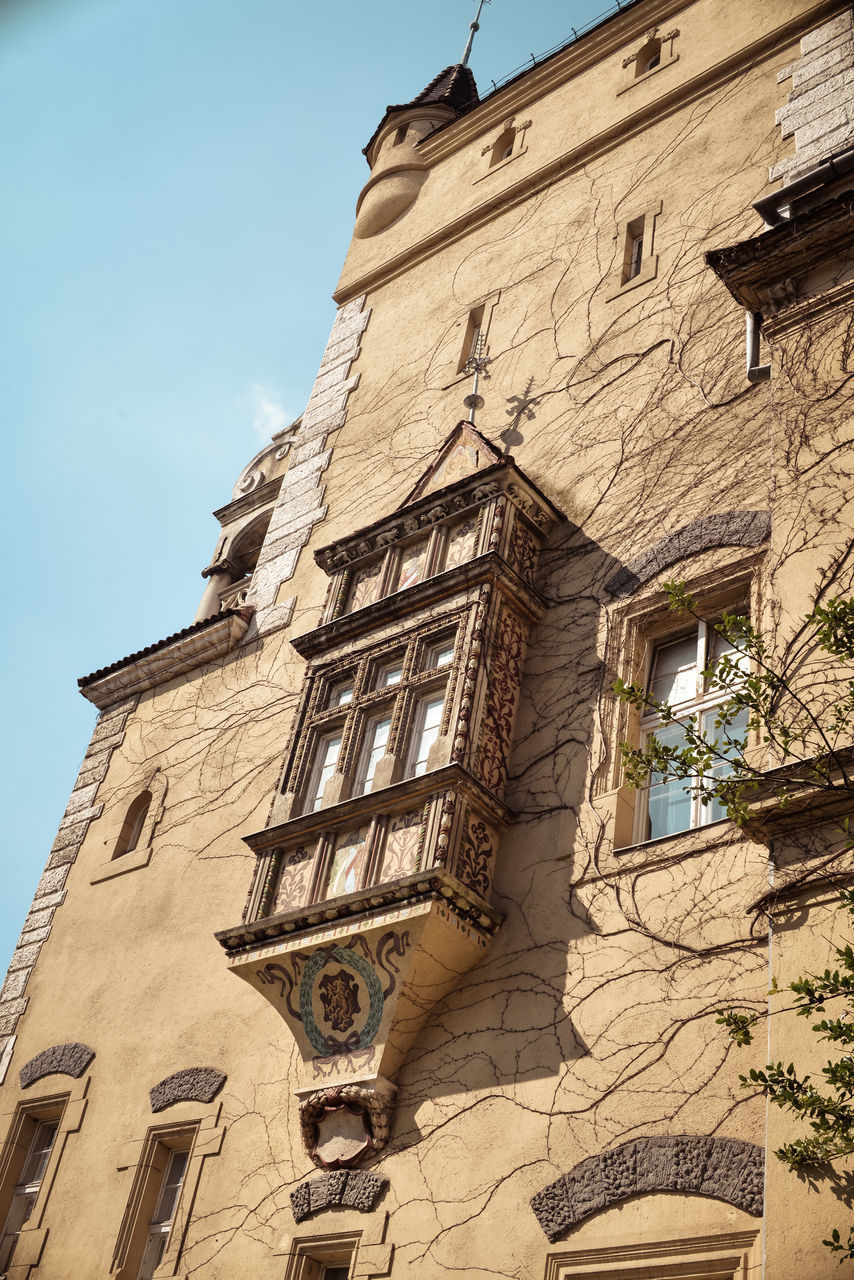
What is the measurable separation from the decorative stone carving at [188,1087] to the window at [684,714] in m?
3.81

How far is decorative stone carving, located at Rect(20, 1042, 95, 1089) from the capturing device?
38.2 feet

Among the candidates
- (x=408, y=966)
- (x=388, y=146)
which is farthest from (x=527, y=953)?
(x=388, y=146)

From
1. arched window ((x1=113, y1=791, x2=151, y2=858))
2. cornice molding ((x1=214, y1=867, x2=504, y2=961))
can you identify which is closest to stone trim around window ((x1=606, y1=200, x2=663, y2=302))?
cornice molding ((x1=214, y1=867, x2=504, y2=961))

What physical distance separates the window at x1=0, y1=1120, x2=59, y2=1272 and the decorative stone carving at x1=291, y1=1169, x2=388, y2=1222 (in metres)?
3.27

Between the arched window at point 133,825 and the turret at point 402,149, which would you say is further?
the turret at point 402,149

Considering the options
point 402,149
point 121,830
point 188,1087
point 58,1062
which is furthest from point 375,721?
point 402,149

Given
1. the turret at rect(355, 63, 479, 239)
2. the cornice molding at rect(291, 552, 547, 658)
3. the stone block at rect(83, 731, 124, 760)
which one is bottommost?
the cornice molding at rect(291, 552, 547, 658)

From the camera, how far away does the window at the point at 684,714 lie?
8.74m

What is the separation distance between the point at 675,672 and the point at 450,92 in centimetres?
1198

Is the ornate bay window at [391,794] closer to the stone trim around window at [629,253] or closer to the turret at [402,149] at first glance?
the stone trim around window at [629,253]

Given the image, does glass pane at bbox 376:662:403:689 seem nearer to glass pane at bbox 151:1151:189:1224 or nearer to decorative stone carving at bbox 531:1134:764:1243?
glass pane at bbox 151:1151:189:1224

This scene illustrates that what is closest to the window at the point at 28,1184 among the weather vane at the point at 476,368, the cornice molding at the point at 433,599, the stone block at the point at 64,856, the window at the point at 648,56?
the stone block at the point at 64,856

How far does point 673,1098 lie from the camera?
7434mm

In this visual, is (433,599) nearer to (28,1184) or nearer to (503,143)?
(28,1184)
